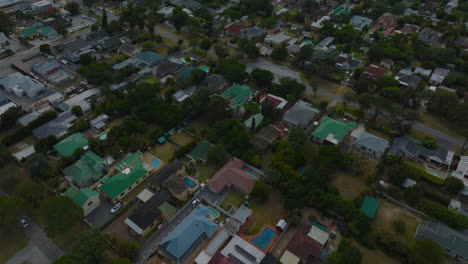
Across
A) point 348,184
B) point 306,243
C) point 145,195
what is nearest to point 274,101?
point 348,184

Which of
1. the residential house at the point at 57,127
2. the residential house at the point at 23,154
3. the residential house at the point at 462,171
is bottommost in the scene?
the residential house at the point at 23,154

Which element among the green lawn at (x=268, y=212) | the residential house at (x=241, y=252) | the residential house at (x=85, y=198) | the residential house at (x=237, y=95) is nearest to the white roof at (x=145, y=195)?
the residential house at (x=85, y=198)

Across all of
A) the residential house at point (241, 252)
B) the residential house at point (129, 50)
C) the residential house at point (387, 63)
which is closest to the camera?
the residential house at point (241, 252)

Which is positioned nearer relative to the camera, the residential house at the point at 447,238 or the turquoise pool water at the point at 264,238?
the residential house at the point at 447,238

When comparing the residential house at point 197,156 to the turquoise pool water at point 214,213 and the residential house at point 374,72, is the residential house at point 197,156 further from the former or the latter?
the residential house at point 374,72

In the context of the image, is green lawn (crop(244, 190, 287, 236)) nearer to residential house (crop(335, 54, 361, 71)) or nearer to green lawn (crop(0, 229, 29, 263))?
green lawn (crop(0, 229, 29, 263))

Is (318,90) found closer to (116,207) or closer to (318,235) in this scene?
(318,235)

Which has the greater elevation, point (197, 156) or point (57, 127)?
point (197, 156)
